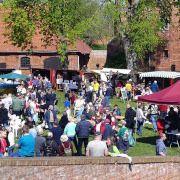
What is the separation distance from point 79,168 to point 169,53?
39593 mm

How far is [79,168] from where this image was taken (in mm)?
12117

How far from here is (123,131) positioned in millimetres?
17359

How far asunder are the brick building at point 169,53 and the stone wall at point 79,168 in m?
37.7

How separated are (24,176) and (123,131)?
629cm

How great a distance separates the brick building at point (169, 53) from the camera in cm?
5003

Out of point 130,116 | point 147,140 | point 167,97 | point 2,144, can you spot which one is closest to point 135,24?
point 130,116

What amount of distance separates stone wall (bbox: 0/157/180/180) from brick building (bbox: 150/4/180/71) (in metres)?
37.7

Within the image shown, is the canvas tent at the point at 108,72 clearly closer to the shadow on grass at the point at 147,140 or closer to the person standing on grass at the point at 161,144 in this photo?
the shadow on grass at the point at 147,140

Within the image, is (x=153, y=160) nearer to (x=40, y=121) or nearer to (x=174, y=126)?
(x=174, y=126)

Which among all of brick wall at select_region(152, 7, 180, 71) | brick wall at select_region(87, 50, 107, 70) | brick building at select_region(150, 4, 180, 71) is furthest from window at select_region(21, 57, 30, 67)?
brick wall at select_region(87, 50, 107, 70)

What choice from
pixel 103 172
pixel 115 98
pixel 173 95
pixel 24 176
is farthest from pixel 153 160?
pixel 115 98

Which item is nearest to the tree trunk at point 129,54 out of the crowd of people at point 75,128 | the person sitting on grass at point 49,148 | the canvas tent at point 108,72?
the canvas tent at point 108,72

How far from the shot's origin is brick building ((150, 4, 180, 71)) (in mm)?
50031

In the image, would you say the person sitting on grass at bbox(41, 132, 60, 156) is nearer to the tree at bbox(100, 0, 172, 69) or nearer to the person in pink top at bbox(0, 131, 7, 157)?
the person in pink top at bbox(0, 131, 7, 157)
